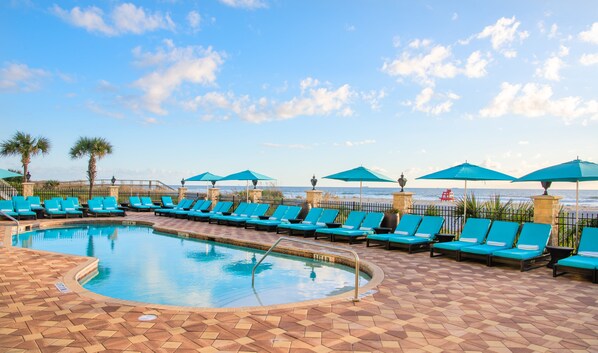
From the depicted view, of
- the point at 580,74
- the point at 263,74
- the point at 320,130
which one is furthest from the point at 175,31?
the point at 580,74

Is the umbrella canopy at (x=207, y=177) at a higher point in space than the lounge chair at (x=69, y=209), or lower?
higher

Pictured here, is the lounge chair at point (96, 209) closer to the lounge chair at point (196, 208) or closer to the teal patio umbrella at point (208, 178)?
the lounge chair at point (196, 208)

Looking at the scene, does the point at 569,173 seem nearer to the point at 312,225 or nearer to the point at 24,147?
the point at 312,225

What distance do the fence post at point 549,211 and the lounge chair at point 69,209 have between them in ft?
56.8

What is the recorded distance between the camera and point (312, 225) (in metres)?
12.4

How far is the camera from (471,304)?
514 centimetres

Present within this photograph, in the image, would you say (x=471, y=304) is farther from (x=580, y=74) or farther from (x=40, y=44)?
(x=40, y=44)

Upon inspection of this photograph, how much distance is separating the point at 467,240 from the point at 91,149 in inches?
953

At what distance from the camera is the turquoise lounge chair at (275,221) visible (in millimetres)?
13478

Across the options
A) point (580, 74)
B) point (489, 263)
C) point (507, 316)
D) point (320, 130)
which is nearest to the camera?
point (507, 316)

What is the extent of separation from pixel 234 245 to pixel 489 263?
6.61m

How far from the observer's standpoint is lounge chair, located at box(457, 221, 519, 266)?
7934 mm

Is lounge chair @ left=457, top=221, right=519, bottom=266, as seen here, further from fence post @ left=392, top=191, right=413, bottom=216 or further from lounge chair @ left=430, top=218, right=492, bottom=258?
fence post @ left=392, top=191, right=413, bottom=216

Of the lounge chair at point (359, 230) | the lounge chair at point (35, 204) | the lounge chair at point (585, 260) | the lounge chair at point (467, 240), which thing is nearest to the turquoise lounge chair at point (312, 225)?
the lounge chair at point (359, 230)
